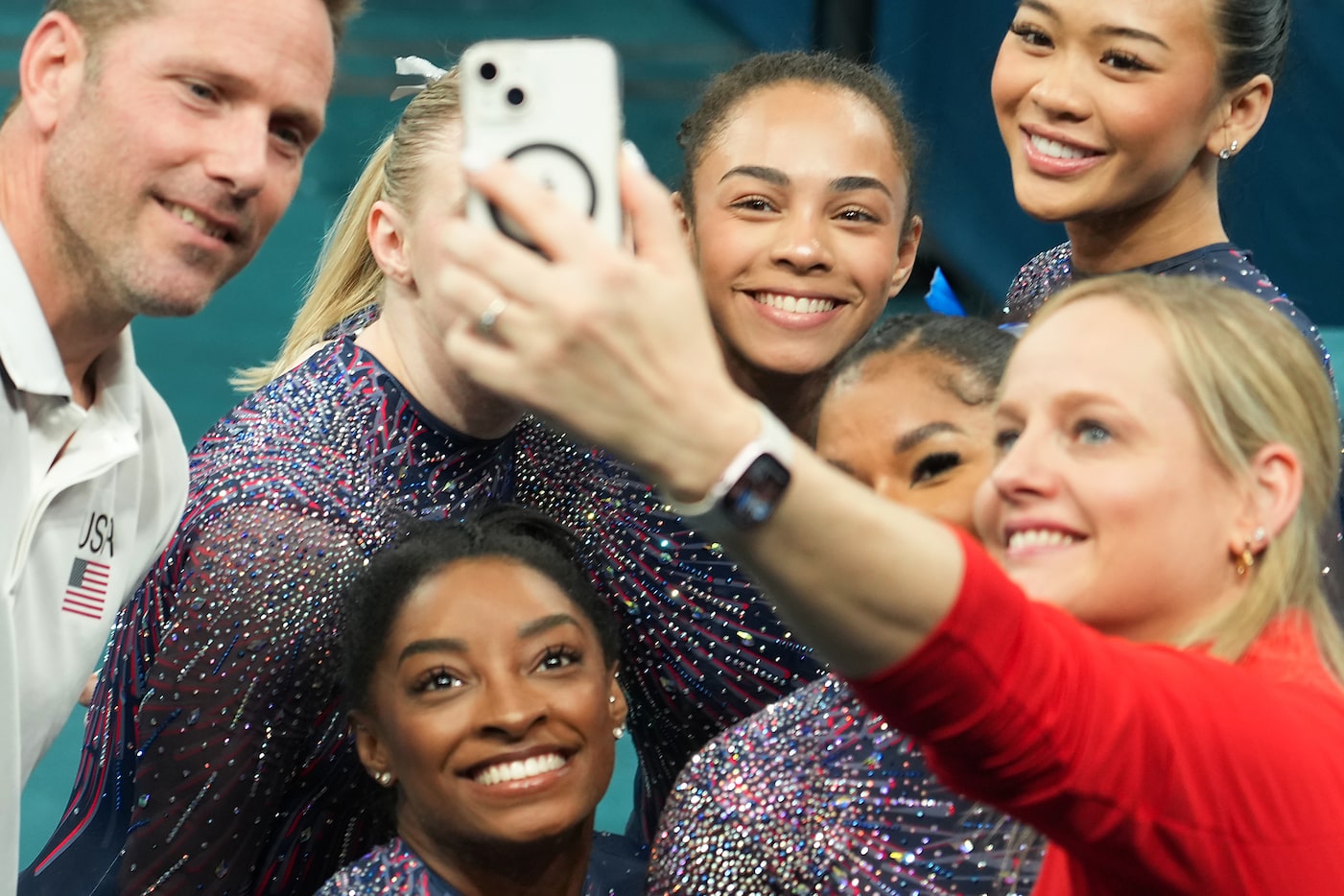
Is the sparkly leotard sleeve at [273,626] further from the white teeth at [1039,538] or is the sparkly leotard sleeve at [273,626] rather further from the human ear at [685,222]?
the white teeth at [1039,538]

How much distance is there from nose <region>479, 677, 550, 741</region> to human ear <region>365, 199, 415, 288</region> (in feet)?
1.64

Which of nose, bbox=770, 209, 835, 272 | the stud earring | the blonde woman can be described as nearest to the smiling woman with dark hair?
nose, bbox=770, 209, 835, 272

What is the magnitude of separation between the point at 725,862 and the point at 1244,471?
2.39ft

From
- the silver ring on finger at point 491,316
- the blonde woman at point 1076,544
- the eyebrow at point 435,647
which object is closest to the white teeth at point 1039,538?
the blonde woman at point 1076,544

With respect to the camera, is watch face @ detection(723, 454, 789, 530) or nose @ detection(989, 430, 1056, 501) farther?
nose @ detection(989, 430, 1056, 501)

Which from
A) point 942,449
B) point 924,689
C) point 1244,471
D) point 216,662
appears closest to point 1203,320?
point 1244,471

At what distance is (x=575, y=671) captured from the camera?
1.77 m

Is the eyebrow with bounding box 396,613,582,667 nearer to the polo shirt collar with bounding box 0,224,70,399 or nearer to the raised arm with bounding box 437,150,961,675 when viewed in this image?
the polo shirt collar with bounding box 0,224,70,399

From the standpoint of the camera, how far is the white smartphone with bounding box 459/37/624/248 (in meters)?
0.83

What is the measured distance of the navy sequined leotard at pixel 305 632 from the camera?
1840mm

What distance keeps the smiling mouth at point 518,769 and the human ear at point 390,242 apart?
1.85 feet

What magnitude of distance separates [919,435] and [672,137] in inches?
148

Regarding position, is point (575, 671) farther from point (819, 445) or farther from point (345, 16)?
point (345, 16)

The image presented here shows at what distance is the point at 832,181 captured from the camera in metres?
1.94
